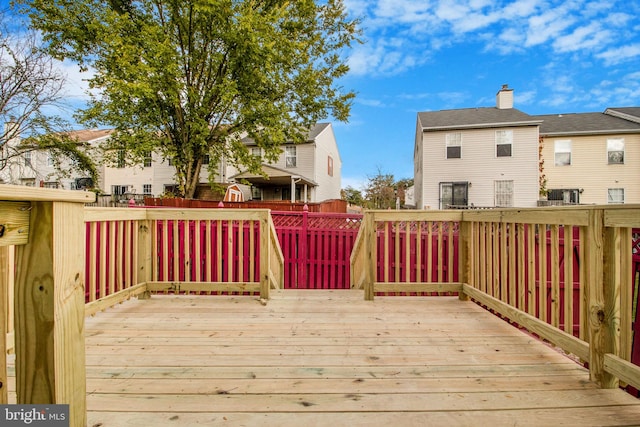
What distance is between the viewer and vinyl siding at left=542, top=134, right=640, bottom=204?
14.2 m

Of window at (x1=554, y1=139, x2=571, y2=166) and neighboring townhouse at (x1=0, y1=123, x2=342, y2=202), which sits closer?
window at (x1=554, y1=139, x2=571, y2=166)

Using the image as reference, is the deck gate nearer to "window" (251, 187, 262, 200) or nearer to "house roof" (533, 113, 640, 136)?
"window" (251, 187, 262, 200)

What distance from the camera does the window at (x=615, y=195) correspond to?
14391 millimetres

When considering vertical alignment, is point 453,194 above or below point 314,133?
below

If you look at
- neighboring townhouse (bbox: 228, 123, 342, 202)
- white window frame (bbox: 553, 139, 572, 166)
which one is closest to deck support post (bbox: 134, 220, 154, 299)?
neighboring townhouse (bbox: 228, 123, 342, 202)

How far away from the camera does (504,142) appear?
13984mm

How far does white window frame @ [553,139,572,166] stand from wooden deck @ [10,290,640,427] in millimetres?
16187

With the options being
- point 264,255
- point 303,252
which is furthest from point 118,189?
point 264,255

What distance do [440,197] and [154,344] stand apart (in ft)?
47.3

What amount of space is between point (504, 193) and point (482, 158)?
1907mm

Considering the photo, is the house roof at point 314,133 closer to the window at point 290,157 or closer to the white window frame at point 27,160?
the window at point 290,157

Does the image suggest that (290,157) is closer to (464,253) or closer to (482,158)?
(482,158)

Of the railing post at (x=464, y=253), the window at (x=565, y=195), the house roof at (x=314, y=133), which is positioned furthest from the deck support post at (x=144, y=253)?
the window at (x=565, y=195)

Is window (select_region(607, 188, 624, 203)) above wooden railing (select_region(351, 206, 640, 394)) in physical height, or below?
above
